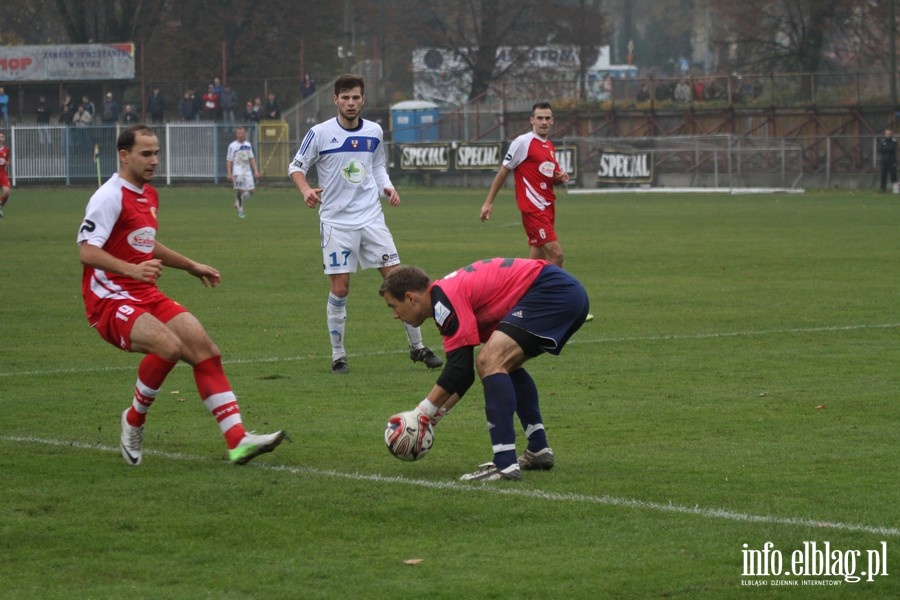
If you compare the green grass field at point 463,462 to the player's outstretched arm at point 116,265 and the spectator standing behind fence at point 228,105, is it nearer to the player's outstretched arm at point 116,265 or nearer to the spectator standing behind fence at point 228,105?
the player's outstretched arm at point 116,265

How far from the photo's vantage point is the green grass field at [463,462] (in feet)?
19.4

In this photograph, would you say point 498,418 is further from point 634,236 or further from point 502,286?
point 634,236

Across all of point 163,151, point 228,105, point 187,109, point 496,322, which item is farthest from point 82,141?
point 496,322

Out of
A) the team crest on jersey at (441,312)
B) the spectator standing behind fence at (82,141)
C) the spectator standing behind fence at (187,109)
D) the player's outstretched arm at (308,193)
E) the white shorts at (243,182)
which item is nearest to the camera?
the team crest on jersey at (441,312)

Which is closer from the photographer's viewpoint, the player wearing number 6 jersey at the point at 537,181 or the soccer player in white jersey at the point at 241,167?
the player wearing number 6 jersey at the point at 537,181

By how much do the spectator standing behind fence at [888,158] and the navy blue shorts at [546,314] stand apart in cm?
3888

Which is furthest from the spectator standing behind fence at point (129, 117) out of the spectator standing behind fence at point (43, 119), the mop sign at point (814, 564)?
the mop sign at point (814, 564)

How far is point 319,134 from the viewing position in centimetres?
1238

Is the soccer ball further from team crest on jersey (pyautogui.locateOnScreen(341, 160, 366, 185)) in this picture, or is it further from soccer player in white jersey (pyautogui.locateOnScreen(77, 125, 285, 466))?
team crest on jersey (pyautogui.locateOnScreen(341, 160, 366, 185))

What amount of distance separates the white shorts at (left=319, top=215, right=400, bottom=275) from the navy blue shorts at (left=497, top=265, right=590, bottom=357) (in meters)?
4.64

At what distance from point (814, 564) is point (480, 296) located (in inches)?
95.5

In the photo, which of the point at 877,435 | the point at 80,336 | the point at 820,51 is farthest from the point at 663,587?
the point at 820,51

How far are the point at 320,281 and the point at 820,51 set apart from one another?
4898 centimetres

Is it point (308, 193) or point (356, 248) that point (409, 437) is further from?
point (356, 248)
